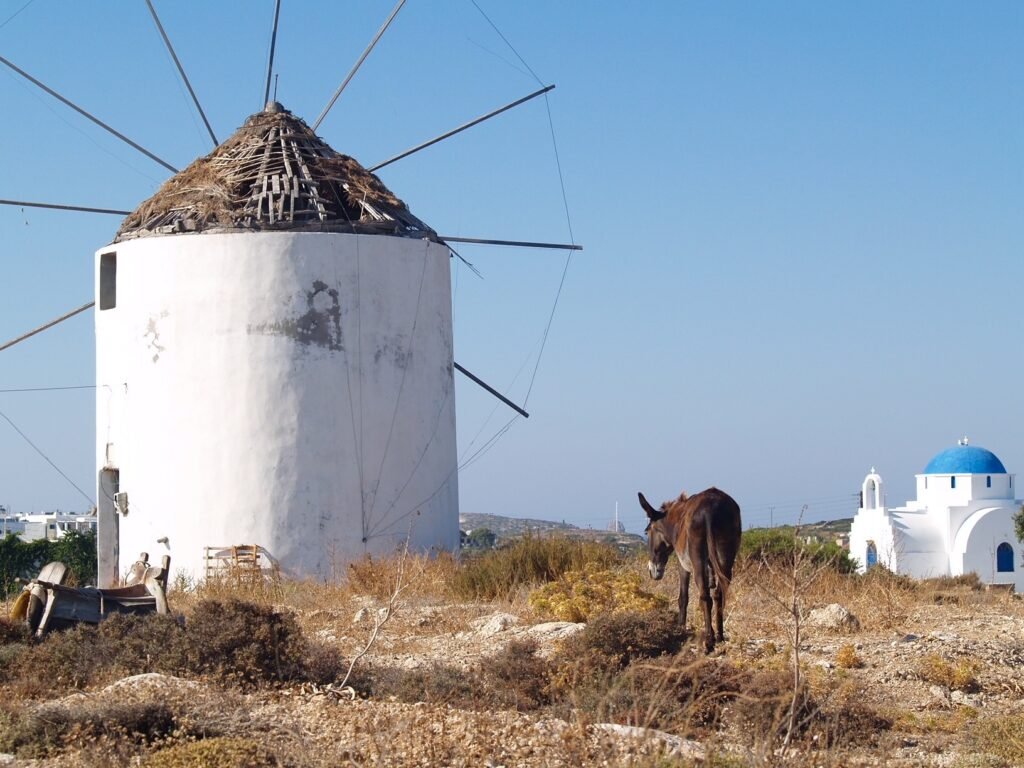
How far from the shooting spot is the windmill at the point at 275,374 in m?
19.2

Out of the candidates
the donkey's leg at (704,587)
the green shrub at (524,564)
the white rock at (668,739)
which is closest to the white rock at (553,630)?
the donkey's leg at (704,587)

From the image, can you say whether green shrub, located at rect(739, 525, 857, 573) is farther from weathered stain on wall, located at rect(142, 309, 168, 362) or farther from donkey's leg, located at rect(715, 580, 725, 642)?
weathered stain on wall, located at rect(142, 309, 168, 362)

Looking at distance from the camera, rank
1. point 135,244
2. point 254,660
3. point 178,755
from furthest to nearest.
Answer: point 135,244 → point 254,660 → point 178,755

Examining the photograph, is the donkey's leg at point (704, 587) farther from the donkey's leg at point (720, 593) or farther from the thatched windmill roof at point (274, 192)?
the thatched windmill roof at point (274, 192)

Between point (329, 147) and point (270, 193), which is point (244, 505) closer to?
point (270, 193)

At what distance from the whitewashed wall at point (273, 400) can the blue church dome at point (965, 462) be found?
38435mm

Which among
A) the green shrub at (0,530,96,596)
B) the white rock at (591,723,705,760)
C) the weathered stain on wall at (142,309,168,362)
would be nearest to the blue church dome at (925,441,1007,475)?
the green shrub at (0,530,96,596)

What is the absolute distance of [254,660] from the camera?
1000cm

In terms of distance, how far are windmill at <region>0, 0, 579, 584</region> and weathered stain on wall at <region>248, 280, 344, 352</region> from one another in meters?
0.02

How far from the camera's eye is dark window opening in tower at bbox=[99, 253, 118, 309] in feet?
69.9

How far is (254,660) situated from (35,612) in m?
2.64

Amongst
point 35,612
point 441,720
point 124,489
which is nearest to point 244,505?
point 124,489

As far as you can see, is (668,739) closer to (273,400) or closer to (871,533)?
(273,400)

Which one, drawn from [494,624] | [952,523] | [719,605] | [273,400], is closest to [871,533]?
[952,523]
